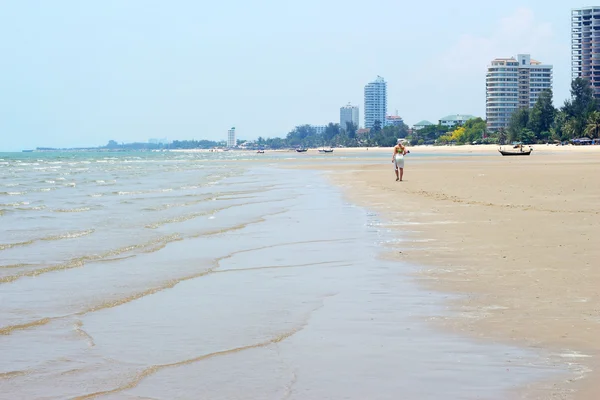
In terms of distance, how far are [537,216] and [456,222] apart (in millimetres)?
1670

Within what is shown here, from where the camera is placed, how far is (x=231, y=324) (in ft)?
24.8

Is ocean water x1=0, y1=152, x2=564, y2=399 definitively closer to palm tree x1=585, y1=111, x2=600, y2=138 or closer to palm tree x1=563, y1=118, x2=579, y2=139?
palm tree x1=585, y1=111, x2=600, y2=138

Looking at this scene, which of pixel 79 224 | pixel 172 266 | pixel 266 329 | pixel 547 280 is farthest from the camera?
pixel 79 224

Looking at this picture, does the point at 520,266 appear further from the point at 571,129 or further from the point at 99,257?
the point at 571,129

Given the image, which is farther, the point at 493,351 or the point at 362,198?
the point at 362,198

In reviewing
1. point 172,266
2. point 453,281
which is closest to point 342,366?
point 453,281

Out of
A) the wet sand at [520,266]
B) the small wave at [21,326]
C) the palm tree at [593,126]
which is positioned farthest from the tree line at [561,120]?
the small wave at [21,326]

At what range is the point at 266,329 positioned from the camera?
288 inches

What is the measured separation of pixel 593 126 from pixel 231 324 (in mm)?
130584

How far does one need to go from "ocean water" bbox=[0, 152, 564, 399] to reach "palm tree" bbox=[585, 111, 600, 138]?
123 meters

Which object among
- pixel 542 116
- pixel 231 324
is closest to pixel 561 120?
pixel 542 116

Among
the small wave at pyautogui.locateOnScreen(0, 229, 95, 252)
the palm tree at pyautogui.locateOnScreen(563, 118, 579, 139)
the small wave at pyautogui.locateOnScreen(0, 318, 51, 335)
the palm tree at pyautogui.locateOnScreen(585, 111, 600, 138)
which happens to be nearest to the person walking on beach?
the small wave at pyautogui.locateOnScreen(0, 229, 95, 252)

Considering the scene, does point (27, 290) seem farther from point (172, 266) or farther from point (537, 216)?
point (537, 216)

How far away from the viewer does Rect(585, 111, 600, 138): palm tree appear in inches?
5076
